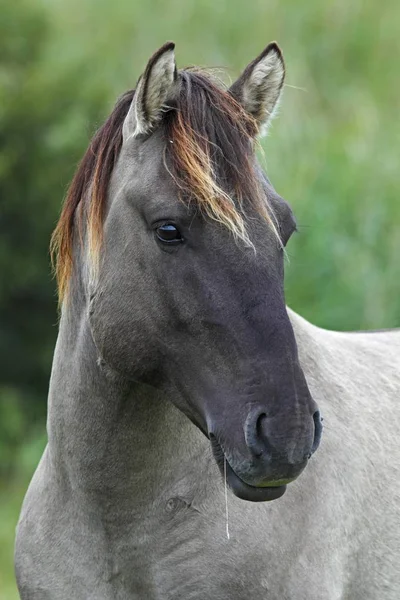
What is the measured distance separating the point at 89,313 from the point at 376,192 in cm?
648

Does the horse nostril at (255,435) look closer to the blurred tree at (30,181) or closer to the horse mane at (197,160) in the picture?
the horse mane at (197,160)

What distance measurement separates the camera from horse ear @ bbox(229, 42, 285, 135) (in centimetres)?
334

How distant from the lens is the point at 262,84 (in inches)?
133

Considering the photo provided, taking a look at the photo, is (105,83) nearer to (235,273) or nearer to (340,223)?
(340,223)

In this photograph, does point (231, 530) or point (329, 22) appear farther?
point (329, 22)

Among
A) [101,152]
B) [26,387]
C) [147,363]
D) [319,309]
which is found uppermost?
[101,152]

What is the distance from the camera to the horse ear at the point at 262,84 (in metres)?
3.34

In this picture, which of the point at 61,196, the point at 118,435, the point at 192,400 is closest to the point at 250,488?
the point at 192,400

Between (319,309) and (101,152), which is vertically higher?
(101,152)

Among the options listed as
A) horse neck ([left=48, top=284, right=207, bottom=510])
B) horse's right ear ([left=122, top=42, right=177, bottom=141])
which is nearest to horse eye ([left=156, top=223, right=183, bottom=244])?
horse's right ear ([left=122, top=42, right=177, bottom=141])

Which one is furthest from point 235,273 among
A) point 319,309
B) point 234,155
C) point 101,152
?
point 319,309

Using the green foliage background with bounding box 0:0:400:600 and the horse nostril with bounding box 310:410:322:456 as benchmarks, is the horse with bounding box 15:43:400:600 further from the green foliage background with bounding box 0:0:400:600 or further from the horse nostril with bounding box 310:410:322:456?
the green foliage background with bounding box 0:0:400:600

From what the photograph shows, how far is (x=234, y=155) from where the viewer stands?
3.06 meters

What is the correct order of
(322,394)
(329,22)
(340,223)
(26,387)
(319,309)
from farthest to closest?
1. (329,22)
2. (26,387)
3. (340,223)
4. (319,309)
5. (322,394)
